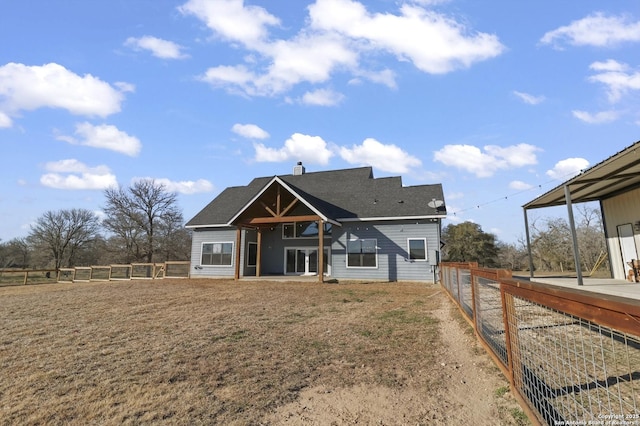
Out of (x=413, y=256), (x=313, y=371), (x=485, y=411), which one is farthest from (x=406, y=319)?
(x=413, y=256)

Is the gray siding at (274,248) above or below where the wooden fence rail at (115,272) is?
above

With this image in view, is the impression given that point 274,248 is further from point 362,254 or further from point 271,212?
point 362,254

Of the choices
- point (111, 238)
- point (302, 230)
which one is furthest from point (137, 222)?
point (302, 230)

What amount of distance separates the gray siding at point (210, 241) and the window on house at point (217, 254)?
21 centimetres

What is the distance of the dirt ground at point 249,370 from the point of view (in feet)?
10.0

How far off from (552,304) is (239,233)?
16.0m

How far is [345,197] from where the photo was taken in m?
20.0

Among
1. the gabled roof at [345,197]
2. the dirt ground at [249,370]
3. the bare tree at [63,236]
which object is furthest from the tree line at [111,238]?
the dirt ground at [249,370]

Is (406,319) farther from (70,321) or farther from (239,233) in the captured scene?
(239,233)

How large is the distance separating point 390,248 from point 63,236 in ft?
119

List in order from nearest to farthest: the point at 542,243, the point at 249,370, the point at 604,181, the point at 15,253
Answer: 1. the point at 249,370
2. the point at 604,181
3. the point at 542,243
4. the point at 15,253

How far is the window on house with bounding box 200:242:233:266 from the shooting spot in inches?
765

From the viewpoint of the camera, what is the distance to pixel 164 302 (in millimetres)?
9828

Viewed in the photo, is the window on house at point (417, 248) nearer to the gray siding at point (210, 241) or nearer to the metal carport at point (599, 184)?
the metal carport at point (599, 184)
